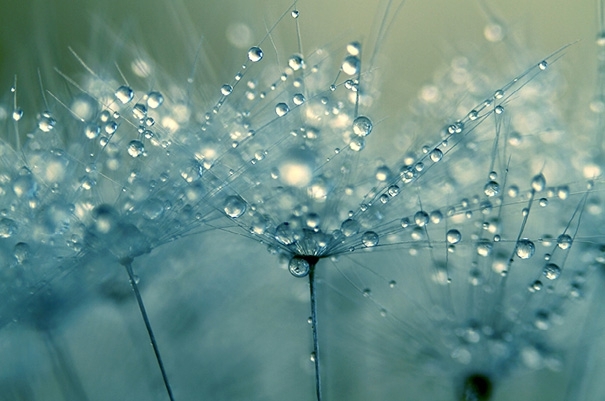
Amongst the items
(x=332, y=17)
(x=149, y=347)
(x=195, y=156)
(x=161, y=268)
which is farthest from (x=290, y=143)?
(x=332, y=17)

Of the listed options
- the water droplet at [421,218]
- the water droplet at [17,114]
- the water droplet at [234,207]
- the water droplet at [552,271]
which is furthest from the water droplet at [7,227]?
the water droplet at [552,271]

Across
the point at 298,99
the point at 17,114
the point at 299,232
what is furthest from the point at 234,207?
the point at 17,114

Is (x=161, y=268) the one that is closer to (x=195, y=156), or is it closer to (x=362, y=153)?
(x=195, y=156)

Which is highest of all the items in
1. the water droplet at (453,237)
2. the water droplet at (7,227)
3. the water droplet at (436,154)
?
the water droplet at (7,227)

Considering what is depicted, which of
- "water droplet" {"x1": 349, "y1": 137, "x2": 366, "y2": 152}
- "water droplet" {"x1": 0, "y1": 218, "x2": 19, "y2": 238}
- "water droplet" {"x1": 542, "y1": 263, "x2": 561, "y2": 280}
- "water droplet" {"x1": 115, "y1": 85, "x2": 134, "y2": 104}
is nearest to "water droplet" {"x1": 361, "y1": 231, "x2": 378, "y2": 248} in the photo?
"water droplet" {"x1": 349, "y1": 137, "x2": 366, "y2": 152}

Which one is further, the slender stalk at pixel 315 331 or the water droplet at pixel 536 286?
the water droplet at pixel 536 286

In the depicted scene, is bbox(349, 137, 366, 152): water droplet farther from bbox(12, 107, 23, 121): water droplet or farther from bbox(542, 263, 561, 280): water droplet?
bbox(12, 107, 23, 121): water droplet

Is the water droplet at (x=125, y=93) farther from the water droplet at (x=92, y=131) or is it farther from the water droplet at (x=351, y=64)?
the water droplet at (x=351, y=64)
